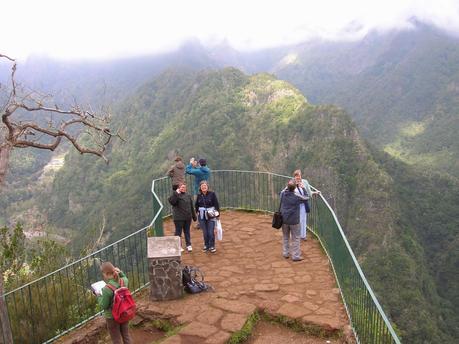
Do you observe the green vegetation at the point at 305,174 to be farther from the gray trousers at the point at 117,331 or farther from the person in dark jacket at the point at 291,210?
the gray trousers at the point at 117,331

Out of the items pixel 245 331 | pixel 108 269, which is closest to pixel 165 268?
pixel 245 331

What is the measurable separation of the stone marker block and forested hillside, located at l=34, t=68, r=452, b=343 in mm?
44951

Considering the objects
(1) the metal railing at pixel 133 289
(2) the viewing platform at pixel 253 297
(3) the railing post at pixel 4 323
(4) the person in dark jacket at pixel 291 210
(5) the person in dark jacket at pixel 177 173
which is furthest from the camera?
(5) the person in dark jacket at pixel 177 173

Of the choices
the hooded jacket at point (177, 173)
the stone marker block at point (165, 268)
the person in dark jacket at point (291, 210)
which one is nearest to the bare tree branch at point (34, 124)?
the hooded jacket at point (177, 173)

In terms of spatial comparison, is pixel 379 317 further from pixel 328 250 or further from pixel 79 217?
pixel 79 217

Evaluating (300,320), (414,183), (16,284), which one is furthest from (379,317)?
(414,183)

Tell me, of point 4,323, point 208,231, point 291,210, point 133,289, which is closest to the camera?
point 4,323

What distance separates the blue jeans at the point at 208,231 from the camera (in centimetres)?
931

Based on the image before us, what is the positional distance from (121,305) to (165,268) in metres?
1.97

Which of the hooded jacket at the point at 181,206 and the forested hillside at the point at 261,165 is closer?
the hooded jacket at the point at 181,206

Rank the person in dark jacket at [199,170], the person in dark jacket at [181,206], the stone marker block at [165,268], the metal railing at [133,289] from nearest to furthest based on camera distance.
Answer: the metal railing at [133,289]
the stone marker block at [165,268]
the person in dark jacket at [181,206]
the person in dark jacket at [199,170]

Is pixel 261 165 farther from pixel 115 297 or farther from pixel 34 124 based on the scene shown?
pixel 115 297

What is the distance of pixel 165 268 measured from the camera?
727cm

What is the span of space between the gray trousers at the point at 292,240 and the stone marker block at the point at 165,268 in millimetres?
2323
